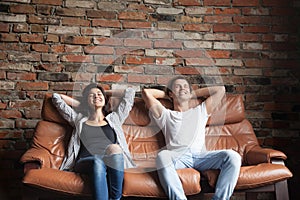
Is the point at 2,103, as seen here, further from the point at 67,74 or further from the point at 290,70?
the point at 290,70

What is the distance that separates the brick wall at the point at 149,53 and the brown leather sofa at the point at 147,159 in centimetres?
39

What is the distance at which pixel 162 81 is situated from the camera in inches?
121

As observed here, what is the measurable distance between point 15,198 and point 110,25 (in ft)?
5.30

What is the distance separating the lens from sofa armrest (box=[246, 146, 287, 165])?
2.27 m

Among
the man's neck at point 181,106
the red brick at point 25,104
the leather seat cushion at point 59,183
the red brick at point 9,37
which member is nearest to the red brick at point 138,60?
the man's neck at point 181,106

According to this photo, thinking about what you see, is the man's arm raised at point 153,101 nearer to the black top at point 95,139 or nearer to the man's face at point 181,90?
the man's face at point 181,90

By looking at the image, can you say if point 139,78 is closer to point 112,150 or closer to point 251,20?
point 112,150

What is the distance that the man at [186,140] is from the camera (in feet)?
6.80

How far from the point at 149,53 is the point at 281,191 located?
60.7 inches

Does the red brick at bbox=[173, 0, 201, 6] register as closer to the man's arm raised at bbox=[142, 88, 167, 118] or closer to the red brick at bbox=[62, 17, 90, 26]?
the red brick at bbox=[62, 17, 90, 26]

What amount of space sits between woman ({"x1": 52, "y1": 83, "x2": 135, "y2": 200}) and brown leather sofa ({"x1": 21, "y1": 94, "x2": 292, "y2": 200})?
0.27 ft

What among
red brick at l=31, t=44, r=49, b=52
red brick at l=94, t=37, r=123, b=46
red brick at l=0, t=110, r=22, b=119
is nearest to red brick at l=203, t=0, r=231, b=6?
red brick at l=94, t=37, r=123, b=46

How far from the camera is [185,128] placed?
253cm

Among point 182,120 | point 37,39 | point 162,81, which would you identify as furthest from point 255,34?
point 37,39
